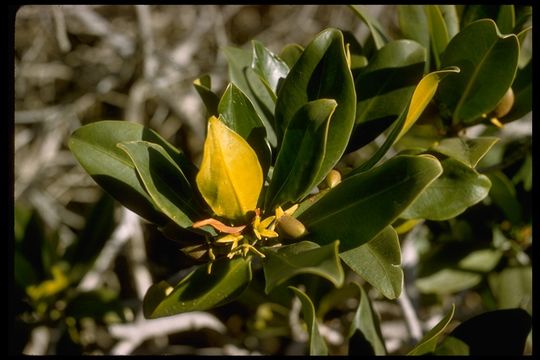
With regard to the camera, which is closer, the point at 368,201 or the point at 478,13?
the point at 368,201

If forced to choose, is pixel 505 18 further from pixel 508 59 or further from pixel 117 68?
pixel 117 68

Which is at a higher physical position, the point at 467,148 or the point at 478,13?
the point at 478,13

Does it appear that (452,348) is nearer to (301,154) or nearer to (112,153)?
(301,154)

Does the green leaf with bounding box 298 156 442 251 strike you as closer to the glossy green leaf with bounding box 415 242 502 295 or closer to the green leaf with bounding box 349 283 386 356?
the green leaf with bounding box 349 283 386 356

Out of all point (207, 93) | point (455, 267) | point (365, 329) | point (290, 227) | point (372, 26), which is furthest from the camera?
point (455, 267)

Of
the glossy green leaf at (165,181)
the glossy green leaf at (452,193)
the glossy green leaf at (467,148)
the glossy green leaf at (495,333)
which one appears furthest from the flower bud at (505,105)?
the glossy green leaf at (165,181)

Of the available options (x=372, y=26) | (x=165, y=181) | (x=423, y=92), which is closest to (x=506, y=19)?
(x=372, y=26)

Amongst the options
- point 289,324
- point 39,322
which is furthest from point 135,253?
point 289,324
